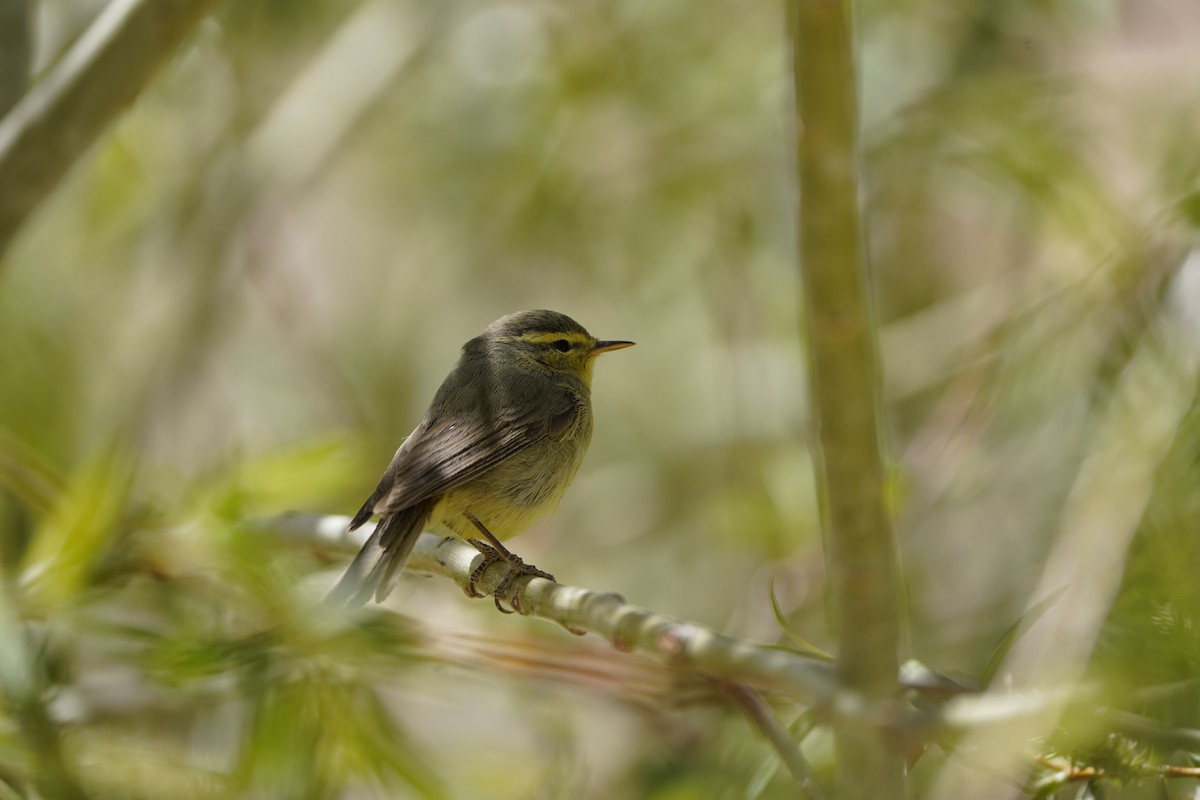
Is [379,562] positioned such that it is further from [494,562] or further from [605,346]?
[605,346]

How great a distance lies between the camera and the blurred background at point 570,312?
1.97 metres

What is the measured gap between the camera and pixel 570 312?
15.1ft

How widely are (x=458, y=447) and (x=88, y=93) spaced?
886 millimetres

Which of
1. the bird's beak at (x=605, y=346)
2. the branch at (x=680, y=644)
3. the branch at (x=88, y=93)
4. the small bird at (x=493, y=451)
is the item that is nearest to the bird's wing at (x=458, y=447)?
the small bird at (x=493, y=451)

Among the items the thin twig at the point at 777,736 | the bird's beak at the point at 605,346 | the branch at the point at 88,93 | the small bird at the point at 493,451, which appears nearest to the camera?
the thin twig at the point at 777,736

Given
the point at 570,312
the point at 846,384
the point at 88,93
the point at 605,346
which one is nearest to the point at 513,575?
the point at 605,346

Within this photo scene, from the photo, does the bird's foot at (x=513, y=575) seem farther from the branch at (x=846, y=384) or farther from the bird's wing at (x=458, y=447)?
the branch at (x=846, y=384)

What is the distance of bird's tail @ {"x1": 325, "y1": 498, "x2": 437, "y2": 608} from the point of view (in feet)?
5.92

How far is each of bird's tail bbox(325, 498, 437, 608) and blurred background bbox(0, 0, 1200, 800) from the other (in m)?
0.06

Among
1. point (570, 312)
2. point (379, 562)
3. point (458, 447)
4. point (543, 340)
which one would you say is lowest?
point (379, 562)

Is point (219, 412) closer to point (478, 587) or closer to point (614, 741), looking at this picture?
point (614, 741)

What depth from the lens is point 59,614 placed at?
194 cm

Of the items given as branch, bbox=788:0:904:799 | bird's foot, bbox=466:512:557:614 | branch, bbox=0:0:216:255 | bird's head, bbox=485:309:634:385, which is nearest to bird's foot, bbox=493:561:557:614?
bird's foot, bbox=466:512:557:614

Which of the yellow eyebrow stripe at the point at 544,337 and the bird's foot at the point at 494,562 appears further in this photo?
the yellow eyebrow stripe at the point at 544,337
